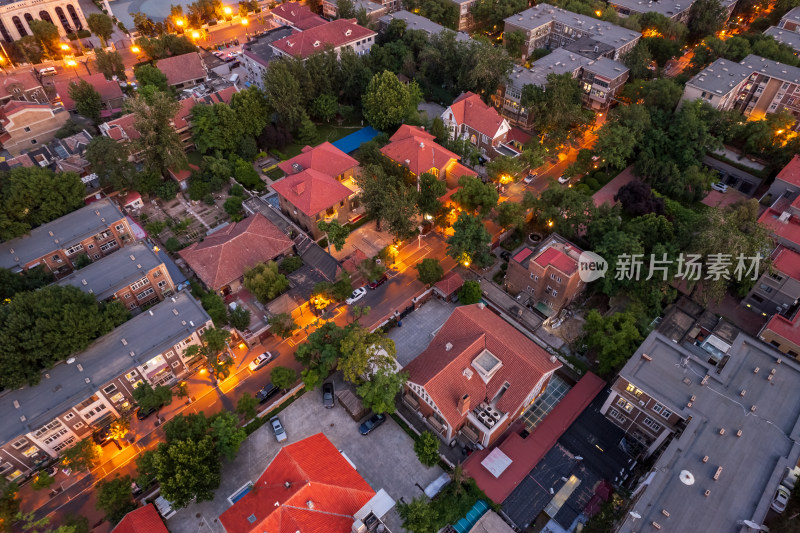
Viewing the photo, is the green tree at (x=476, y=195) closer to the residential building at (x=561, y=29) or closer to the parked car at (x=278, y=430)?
the parked car at (x=278, y=430)

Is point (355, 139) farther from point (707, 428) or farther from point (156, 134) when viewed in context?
point (707, 428)

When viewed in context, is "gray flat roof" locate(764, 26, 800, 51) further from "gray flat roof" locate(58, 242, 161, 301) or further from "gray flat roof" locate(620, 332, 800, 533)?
"gray flat roof" locate(58, 242, 161, 301)

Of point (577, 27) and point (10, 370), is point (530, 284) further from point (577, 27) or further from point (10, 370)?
point (577, 27)

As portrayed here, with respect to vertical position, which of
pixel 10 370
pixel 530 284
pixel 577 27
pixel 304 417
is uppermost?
Answer: pixel 577 27

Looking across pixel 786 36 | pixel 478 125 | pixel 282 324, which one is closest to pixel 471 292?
pixel 282 324

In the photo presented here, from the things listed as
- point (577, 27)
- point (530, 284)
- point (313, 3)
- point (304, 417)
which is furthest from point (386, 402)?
point (313, 3)

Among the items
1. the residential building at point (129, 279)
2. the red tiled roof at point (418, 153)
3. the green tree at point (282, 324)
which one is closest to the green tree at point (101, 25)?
the residential building at point (129, 279)

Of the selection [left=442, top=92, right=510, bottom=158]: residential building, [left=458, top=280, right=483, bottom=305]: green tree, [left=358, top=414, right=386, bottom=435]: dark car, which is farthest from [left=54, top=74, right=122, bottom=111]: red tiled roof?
[left=358, top=414, right=386, bottom=435]: dark car
